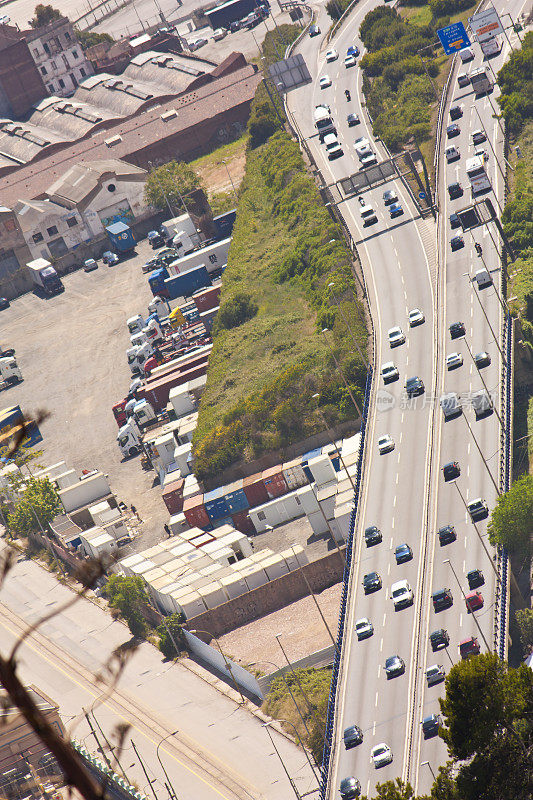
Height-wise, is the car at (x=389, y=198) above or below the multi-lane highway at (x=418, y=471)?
above

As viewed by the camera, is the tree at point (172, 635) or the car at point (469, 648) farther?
the tree at point (172, 635)

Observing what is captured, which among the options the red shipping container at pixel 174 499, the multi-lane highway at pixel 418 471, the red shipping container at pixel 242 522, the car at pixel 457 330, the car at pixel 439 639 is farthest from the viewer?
the red shipping container at pixel 174 499

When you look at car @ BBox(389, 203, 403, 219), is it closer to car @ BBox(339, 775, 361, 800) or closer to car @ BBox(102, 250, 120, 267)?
car @ BBox(102, 250, 120, 267)

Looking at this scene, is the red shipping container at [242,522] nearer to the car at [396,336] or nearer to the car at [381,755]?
the car at [396,336]

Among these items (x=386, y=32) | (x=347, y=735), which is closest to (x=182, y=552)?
(x=347, y=735)

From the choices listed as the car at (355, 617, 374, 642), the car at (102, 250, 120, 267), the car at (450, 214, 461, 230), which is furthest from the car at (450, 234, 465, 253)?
the car at (102, 250, 120, 267)

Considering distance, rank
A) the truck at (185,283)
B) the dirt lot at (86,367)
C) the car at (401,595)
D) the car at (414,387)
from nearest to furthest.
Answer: the car at (401,595) → the car at (414,387) → the dirt lot at (86,367) → the truck at (185,283)

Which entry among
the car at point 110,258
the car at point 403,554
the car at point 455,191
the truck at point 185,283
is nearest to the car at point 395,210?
the car at point 455,191

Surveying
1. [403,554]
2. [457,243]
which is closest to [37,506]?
[403,554]
